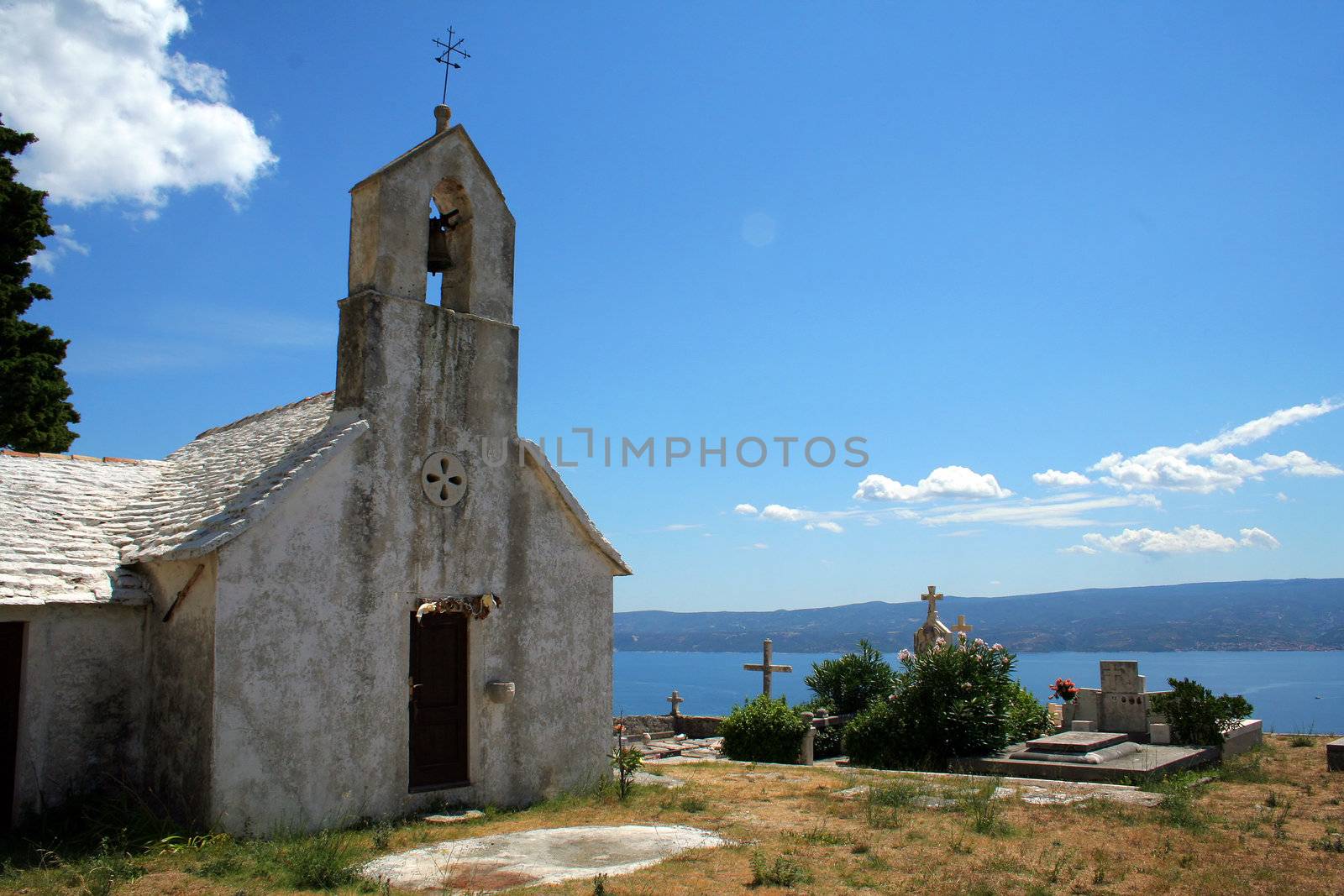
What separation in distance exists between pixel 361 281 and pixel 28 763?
6.40m

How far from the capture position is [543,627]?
12.6m

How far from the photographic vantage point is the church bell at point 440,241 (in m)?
12.8

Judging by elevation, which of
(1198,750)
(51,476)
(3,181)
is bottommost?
(1198,750)

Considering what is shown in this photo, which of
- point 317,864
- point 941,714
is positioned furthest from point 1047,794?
point 317,864

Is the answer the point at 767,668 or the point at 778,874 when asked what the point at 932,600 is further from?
the point at 778,874

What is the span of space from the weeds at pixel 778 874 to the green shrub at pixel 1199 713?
11.9m

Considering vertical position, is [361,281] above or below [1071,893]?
above

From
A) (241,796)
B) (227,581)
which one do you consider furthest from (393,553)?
(241,796)

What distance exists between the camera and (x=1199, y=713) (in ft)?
56.6

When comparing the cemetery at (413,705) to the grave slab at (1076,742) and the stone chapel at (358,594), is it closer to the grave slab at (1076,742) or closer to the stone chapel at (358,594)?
the stone chapel at (358,594)

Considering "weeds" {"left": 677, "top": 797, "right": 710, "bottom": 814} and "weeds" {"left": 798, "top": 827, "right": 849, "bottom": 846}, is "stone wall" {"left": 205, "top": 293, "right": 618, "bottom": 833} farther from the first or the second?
"weeds" {"left": 798, "top": 827, "right": 849, "bottom": 846}

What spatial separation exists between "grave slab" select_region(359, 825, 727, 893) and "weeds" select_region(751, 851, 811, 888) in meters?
1.03

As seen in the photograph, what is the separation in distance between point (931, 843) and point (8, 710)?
996 centimetres

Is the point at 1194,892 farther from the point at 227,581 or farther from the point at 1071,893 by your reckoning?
the point at 227,581
